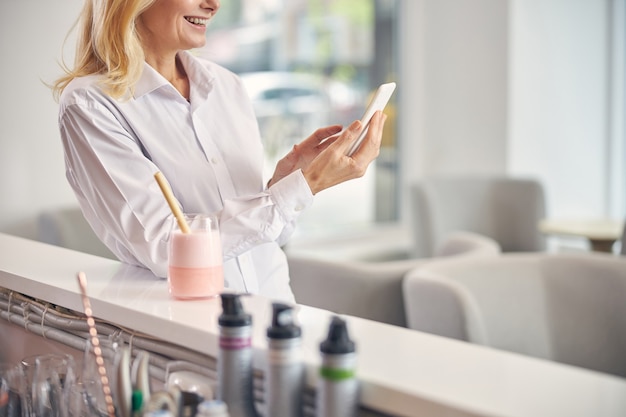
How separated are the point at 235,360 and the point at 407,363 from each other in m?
0.21

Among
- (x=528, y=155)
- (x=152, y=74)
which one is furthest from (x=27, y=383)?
(x=528, y=155)

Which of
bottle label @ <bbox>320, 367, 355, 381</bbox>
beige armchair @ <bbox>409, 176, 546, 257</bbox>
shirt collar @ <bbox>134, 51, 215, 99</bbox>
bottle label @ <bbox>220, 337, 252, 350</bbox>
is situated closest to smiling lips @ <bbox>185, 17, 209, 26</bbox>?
shirt collar @ <bbox>134, 51, 215, 99</bbox>

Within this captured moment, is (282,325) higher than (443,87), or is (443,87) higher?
(443,87)

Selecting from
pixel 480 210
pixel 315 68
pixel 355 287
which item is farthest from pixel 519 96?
pixel 355 287

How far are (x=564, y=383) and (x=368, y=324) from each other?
1.13 ft

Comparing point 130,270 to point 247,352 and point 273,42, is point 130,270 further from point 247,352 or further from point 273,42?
point 273,42

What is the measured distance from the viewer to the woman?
1.54 m

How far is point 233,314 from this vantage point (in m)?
1.06

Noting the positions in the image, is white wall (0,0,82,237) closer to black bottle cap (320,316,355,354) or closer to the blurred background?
the blurred background

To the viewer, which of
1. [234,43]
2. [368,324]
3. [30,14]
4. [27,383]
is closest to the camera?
[368,324]

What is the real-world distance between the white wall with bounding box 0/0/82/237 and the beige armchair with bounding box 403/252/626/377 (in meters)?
1.87

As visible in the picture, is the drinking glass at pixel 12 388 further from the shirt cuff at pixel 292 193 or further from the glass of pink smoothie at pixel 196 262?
the shirt cuff at pixel 292 193

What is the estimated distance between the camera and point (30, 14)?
3.42 meters

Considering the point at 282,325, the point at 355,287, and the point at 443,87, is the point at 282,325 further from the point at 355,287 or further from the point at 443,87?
the point at 443,87
